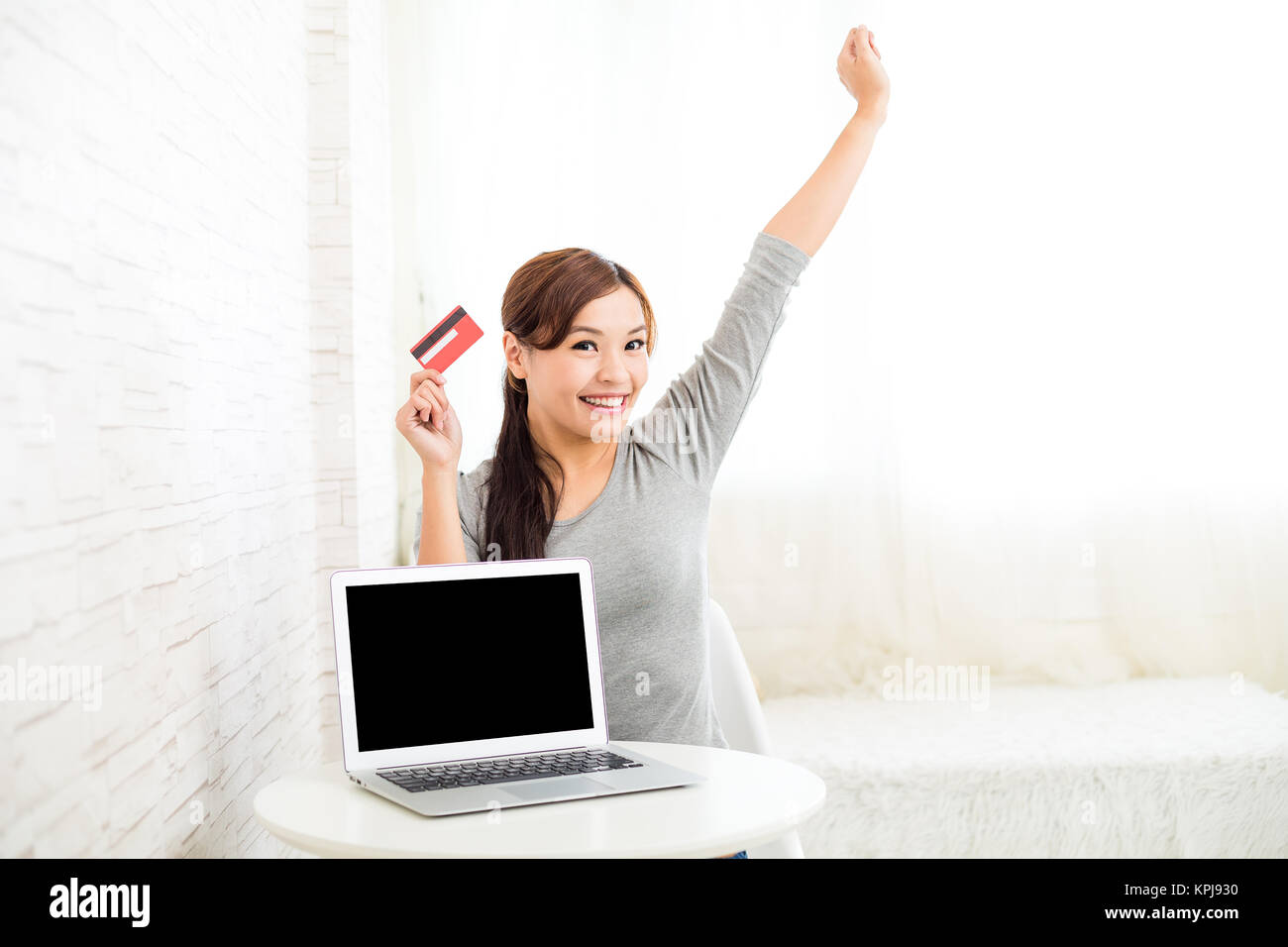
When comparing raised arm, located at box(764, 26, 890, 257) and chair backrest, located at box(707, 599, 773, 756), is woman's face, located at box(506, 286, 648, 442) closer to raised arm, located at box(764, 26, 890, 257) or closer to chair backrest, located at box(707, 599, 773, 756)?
raised arm, located at box(764, 26, 890, 257)

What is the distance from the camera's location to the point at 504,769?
0.92 metres

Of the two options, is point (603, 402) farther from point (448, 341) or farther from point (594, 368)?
point (448, 341)

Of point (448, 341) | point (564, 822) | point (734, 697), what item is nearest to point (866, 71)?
point (448, 341)

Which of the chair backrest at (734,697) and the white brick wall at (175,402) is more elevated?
the white brick wall at (175,402)

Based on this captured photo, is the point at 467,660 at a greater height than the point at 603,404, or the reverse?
the point at 603,404

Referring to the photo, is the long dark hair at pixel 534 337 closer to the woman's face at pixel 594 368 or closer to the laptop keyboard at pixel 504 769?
the woman's face at pixel 594 368

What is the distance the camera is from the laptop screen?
939mm

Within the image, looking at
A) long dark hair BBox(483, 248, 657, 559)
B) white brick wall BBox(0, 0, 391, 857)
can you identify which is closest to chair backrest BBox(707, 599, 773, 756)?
long dark hair BBox(483, 248, 657, 559)

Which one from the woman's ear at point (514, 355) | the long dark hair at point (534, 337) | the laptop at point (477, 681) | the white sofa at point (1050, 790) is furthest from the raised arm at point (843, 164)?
the white sofa at point (1050, 790)

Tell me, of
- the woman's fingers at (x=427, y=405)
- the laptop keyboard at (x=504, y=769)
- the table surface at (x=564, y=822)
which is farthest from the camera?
the woman's fingers at (x=427, y=405)

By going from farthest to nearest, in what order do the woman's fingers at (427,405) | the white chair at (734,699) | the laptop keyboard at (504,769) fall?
the white chair at (734,699) < the woman's fingers at (427,405) < the laptop keyboard at (504,769)

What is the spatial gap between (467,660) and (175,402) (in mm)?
395

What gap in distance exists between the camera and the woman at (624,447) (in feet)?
3.66
